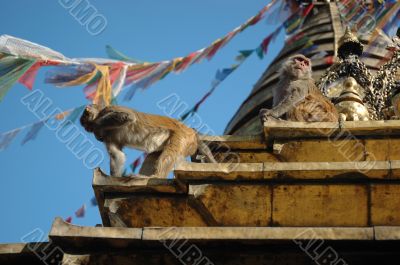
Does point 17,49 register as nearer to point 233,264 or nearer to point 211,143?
point 211,143

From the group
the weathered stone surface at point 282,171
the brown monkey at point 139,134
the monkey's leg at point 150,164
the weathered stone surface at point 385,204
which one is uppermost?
the brown monkey at point 139,134

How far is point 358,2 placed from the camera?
18.9 meters

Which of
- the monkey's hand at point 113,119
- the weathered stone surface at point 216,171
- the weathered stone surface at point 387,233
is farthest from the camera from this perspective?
the monkey's hand at point 113,119

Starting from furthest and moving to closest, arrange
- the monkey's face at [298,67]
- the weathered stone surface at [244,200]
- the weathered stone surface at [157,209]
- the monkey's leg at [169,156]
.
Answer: the monkey's face at [298,67] → the monkey's leg at [169,156] → the weathered stone surface at [157,209] → the weathered stone surface at [244,200]

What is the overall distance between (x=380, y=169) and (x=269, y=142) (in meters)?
2.11

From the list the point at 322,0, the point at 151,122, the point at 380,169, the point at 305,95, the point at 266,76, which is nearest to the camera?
the point at 380,169

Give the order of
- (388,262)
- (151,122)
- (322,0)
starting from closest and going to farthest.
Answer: (388,262)
(151,122)
(322,0)

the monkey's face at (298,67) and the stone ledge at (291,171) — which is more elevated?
the monkey's face at (298,67)

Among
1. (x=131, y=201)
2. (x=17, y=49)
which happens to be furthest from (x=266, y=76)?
(x=131, y=201)

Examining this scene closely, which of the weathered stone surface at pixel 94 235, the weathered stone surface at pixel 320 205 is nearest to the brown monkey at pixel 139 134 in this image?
the weathered stone surface at pixel 320 205

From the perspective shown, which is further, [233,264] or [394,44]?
[394,44]

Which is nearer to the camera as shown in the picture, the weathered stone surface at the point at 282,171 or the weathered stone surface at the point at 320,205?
the weathered stone surface at the point at 282,171

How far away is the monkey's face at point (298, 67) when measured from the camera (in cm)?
1320

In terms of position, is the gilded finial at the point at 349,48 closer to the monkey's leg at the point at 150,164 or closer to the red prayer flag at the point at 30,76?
the monkey's leg at the point at 150,164
